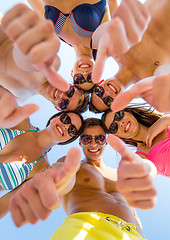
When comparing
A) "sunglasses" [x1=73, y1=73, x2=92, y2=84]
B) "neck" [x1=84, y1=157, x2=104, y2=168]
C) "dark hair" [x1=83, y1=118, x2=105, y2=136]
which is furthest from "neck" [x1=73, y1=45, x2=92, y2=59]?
"neck" [x1=84, y1=157, x2=104, y2=168]

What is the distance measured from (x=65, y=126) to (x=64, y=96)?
0.77ft

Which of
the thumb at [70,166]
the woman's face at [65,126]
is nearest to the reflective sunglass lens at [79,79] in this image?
the woman's face at [65,126]

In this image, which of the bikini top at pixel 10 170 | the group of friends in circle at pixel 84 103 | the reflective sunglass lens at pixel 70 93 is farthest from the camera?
the reflective sunglass lens at pixel 70 93

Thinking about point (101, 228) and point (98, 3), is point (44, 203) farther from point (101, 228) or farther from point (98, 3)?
point (98, 3)

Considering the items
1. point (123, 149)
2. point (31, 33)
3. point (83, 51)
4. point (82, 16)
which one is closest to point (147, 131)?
point (83, 51)

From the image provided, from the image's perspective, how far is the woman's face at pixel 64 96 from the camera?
65.4 inches

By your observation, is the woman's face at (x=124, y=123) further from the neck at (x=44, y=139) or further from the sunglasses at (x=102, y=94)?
the neck at (x=44, y=139)

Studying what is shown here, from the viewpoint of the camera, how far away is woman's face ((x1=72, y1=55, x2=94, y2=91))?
1.67 meters

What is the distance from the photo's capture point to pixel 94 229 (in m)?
1.25

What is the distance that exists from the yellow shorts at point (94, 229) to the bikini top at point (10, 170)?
19.4 inches

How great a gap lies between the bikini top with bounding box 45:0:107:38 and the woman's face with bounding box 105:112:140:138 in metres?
0.73

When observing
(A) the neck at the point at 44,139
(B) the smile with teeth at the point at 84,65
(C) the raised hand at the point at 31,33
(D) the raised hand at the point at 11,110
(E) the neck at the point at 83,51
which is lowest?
(A) the neck at the point at 44,139

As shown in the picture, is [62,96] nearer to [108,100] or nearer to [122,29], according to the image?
[108,100]

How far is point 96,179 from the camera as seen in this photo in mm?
1857
